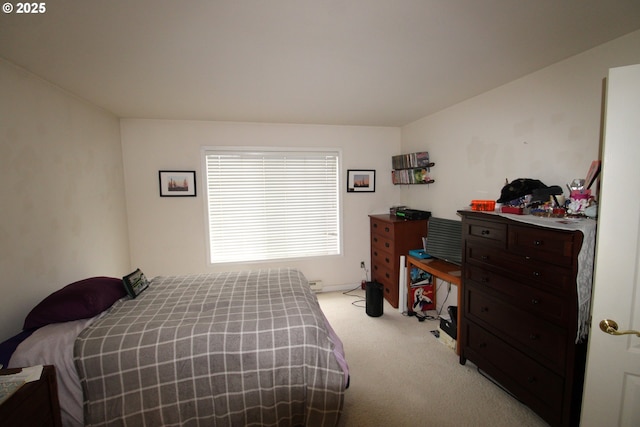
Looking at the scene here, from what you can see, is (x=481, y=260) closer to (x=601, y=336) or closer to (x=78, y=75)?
(x=601, y=336)

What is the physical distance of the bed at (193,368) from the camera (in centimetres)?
155

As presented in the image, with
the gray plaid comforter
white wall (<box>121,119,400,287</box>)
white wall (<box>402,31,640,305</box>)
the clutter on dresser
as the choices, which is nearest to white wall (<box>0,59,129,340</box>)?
white wall (<box>121,119,400,287</box>)

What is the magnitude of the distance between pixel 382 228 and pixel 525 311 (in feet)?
6.58

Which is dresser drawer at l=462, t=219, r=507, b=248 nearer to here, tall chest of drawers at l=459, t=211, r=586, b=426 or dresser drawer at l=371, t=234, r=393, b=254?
tall chest of drawers at l=459, t=211, r=586, b=426

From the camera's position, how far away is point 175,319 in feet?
6.11

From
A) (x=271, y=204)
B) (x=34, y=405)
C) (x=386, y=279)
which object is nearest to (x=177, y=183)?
(x=271, y=204)

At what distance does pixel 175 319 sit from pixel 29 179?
156 centimetres

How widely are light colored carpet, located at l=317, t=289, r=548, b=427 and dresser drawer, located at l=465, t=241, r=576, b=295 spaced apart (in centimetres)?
95

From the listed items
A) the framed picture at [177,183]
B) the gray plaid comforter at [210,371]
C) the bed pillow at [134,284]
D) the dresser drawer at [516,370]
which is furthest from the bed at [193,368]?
the framed picture at [177,183]

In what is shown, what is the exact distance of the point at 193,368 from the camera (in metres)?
1.62

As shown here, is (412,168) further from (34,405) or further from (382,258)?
(34,405)

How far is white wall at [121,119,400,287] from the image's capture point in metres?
3.47

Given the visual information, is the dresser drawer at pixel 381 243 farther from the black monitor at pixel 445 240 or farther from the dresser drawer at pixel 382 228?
the black monitor at pixel 445 240

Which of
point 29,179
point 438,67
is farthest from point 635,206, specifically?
point 29,179
